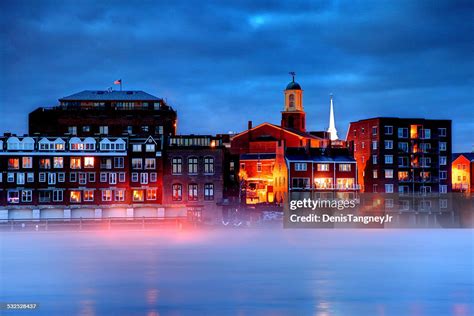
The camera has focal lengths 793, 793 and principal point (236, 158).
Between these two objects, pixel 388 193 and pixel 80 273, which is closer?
pixel 80 273

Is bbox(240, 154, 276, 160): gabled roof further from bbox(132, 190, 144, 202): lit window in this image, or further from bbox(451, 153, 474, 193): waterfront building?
bbox(451, 153, 474, 193): waterfront building

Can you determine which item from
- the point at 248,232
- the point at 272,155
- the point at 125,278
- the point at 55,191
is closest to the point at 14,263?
the point at 125,278

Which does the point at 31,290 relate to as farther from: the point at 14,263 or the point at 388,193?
the point at 388,193

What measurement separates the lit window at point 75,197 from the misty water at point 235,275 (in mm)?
16424

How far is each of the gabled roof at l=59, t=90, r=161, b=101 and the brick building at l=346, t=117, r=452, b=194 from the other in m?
34.0

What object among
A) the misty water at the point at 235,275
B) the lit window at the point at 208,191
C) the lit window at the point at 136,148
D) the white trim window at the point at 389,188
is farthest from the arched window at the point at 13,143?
the white trim window at the point at 389,188

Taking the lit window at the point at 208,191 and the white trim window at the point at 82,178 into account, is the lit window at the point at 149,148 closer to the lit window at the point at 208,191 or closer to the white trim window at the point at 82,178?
the lit window at the point at 208,191

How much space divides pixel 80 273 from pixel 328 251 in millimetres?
23762

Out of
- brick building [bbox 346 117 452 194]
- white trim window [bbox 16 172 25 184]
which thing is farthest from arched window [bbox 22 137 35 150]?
brick building [bbox 346 117 452 194]

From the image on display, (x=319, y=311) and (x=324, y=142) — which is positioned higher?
(x=324, y=142)

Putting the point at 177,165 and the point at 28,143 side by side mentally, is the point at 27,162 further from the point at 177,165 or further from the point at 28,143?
the point at 177,165

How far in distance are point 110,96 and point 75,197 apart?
30.6 meters

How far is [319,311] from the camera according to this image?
3722 cm

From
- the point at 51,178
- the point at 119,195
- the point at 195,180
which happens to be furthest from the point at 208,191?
the point at 51,178
